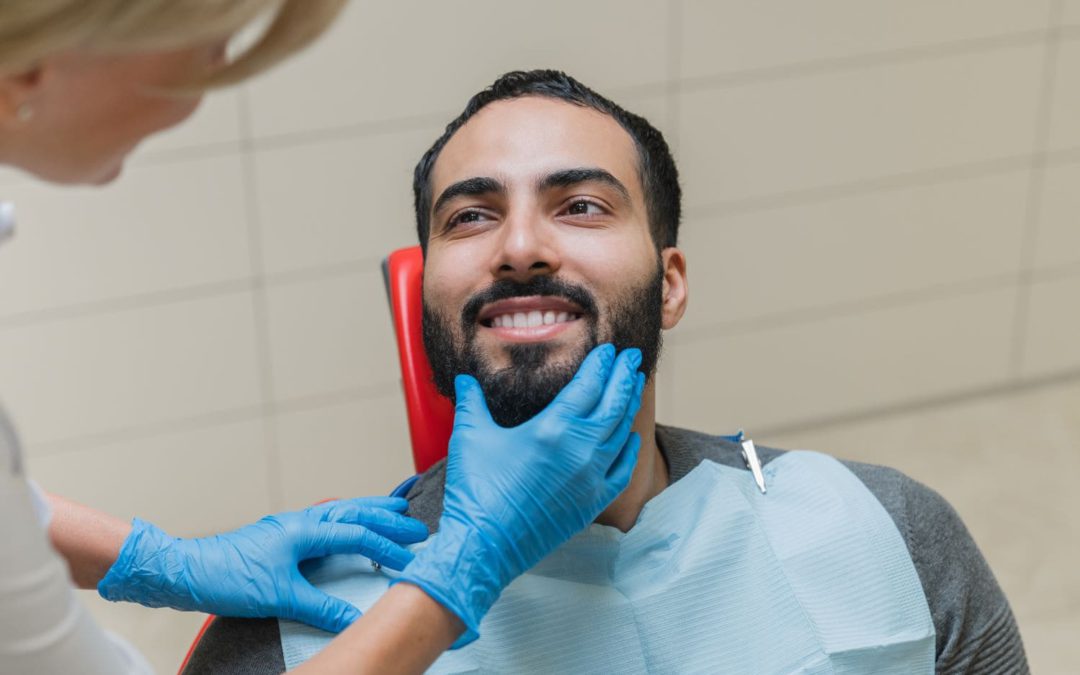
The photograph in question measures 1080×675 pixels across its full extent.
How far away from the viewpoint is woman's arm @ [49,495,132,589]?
5.15 ft

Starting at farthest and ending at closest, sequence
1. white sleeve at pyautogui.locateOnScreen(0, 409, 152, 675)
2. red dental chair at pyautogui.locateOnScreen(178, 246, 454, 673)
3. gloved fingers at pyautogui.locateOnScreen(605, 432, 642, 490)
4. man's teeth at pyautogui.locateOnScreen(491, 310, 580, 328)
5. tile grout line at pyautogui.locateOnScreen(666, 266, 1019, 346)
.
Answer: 1. tile grout line at pyautogui.locateOnScreen(666, 266, 1019, 346)
2. red dental chair at pyautogui.locateOnScreen(178, 246, 454, 673)
3. man's teeth at pyautogui.locateOnScreen(491, 310, 580, 328)
4. gloved fingers at pyautogui.locateOnScreen(605, 432, 642, 490)
5. white sleeve at pyautogui.locateOnScreen(0, 409, 152, 675)

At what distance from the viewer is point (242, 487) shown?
3064 mm

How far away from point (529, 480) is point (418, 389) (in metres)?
Result: 0.52

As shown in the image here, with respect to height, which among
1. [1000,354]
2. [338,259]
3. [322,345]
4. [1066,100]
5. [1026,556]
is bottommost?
[1026,556]

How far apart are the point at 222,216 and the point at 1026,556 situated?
1.95m

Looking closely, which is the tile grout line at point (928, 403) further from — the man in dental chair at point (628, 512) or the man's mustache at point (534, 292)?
the man's mustache at point (534, 292)

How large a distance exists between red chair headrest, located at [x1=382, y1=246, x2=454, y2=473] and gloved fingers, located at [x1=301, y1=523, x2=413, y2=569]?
1.13ft

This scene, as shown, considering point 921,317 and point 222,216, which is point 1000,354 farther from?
point 222,216

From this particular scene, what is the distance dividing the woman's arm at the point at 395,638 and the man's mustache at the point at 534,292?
1.32 feet

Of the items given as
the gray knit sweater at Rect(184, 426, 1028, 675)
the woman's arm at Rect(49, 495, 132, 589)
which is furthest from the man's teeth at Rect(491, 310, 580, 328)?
the woman's arm at Rect(49, 495, 132, 589)

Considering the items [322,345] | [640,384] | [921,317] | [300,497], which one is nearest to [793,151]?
[921,317]

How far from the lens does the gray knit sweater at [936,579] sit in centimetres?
155

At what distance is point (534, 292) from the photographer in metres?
1.57

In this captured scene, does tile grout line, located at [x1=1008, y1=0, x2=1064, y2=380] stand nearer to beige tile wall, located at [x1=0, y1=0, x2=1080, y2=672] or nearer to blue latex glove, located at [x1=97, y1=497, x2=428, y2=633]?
beige tile wall, located at [x1=0, y1=0, x2=1080, y2=672]
